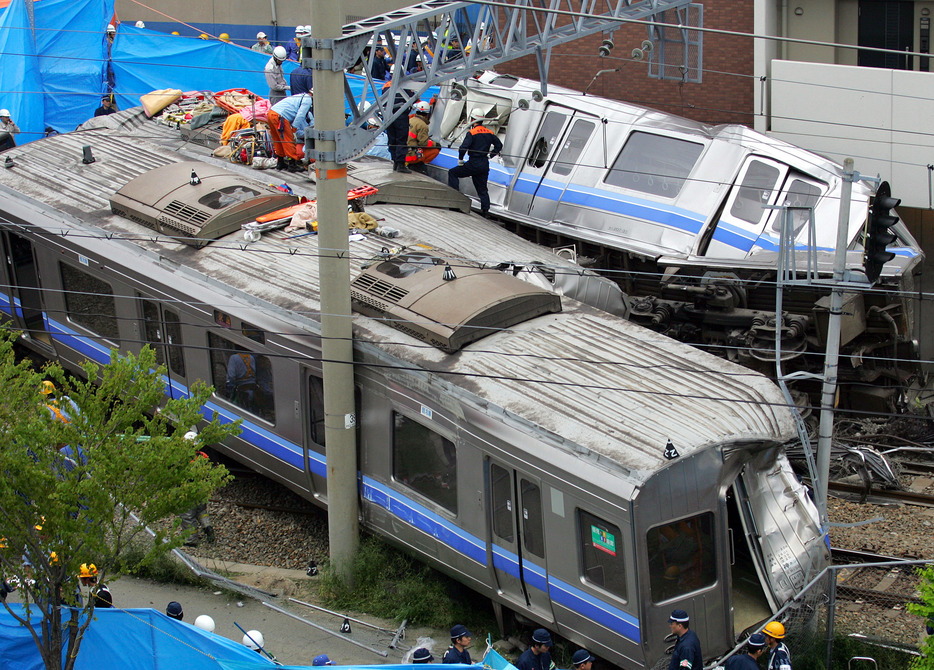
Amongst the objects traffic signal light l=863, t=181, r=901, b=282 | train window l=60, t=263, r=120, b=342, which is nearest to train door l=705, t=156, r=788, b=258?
traffic signal light l=863, t=181, r=901, b=282

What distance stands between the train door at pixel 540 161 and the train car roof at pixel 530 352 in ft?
4.61

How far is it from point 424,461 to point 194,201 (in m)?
4.84

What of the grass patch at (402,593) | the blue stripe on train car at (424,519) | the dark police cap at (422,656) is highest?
the blue stripe on train car at (424,519)

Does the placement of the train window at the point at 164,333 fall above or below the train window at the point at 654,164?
below

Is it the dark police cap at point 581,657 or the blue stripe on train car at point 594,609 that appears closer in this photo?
the dark police cap at point 581,657

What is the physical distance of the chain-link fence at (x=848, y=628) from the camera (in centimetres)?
915

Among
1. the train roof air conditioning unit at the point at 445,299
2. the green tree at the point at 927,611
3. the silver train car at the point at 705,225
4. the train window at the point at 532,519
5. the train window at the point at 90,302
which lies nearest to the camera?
the green tree at the point at 927,611

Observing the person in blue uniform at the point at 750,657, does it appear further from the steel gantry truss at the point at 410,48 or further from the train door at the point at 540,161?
the train door at the point at 540,161

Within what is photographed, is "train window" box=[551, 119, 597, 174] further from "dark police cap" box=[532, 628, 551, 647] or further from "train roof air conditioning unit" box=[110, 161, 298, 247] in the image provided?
"dark police cap" box=[532, 628, 551, 647]

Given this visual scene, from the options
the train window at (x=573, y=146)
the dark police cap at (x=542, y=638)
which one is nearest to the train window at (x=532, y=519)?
the dark police cap at (x=542, y=638)

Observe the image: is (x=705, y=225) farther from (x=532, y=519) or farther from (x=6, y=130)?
(x=6, y=130)

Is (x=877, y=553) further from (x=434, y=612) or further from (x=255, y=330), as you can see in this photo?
(x=255, y=330)

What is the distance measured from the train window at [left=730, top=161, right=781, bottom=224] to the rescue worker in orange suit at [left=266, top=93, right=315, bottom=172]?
223 inches

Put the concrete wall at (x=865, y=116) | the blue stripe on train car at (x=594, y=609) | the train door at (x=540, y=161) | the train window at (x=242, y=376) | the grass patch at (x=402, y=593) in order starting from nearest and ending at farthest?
the blue stripe on train car at (x=594, y=609) → the grass patch at (x=402, y=593) → the train window at (x=242, y=376) → the train door at (x=540, y=161) → the concrete wall at (x=865, y=116)
